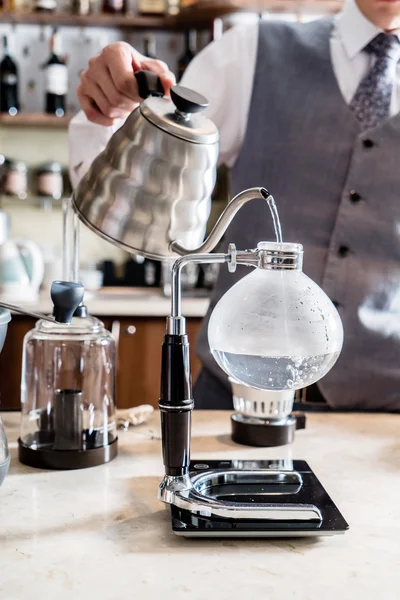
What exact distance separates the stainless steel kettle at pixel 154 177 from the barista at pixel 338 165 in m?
0.55

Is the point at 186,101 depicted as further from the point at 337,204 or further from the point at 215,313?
the point at 337,204

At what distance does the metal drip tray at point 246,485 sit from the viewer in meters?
0.88

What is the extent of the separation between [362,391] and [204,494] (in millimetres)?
765

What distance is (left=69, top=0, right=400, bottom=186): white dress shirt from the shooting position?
1.51m

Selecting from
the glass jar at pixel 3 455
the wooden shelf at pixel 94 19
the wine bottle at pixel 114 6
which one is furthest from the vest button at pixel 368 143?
the wine bottle at pixel 114 6

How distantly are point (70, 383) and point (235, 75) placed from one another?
931 millimetres

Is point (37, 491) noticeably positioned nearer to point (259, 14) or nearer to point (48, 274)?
point (48, 274)

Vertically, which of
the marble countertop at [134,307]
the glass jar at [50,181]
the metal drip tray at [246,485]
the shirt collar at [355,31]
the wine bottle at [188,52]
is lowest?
the marble countertop at [134,307]

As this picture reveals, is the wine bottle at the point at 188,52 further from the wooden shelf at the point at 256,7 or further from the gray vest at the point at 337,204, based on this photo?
the gray vest at the point at 337,204

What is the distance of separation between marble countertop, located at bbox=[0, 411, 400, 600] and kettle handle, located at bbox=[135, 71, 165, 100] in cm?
51

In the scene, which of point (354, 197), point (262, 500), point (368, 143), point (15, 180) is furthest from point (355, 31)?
point (15, 180)

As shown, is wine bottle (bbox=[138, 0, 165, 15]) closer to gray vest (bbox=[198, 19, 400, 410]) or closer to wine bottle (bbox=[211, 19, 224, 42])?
wine bottle (bbox=[211, 19, 224, 42])

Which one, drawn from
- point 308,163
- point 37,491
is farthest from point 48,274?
point 37,491

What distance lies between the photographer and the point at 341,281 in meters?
1.55
